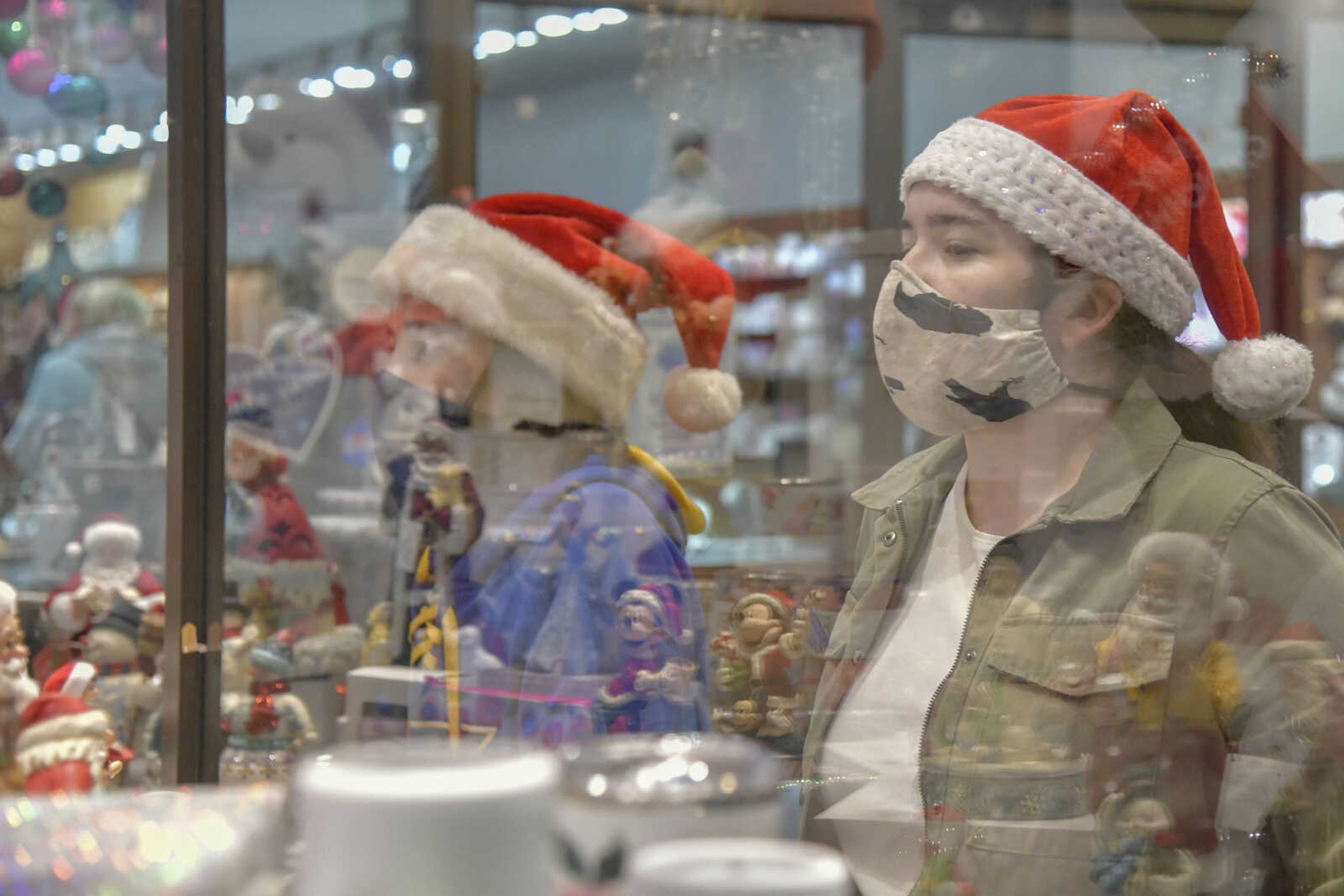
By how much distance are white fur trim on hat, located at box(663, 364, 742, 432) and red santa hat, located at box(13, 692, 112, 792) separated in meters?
0.81

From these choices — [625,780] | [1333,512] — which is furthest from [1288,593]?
[625,780]

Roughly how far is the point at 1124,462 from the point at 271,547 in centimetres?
149

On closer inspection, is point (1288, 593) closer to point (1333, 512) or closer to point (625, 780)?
point (1333, 512)

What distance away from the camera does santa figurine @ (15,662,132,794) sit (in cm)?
86

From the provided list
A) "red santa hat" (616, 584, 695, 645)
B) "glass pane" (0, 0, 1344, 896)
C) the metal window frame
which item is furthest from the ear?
the metal window frame

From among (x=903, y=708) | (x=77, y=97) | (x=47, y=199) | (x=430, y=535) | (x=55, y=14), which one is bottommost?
(x=903, y=708)

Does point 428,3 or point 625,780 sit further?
point 428,3

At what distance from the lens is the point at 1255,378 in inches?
45.1

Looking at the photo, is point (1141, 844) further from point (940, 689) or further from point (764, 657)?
point (764, 657)

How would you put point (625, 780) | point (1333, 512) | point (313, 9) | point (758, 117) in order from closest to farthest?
point (625, 780) → point (1333, 512) → point (758, 117) → point (313, 9)

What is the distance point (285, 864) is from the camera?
0.64 meters

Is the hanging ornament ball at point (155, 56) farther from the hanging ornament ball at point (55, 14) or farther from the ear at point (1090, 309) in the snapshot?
the ear at point (1090, 309)

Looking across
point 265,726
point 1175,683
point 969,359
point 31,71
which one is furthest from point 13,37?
point 1175,683

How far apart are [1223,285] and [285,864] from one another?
0.90 metres
